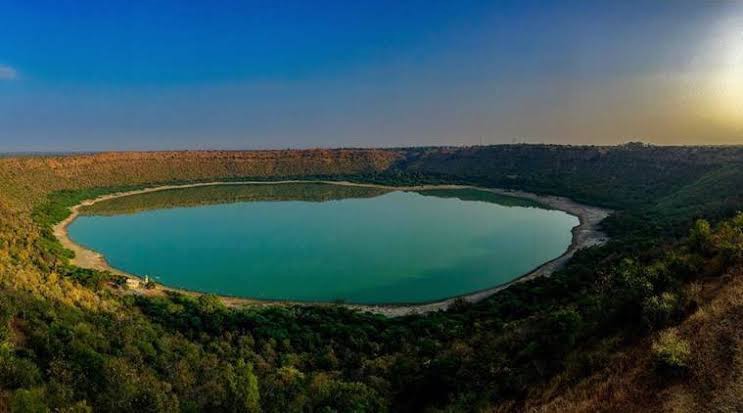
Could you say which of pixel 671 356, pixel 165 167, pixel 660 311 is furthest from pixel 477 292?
pixel 165 167

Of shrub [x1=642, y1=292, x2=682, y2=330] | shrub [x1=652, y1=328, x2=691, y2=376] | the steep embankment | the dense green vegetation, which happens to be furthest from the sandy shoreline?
shrub [x1=652, y1=328, x2=691, y2=376]

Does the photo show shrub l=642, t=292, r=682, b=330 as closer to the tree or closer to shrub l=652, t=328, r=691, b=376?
shrub l=652, t=328, r=691, b=376

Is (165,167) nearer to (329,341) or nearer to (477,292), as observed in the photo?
(477,292)

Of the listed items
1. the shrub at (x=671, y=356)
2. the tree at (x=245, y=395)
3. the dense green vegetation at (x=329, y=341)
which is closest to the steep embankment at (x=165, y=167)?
the dense green vegetation at (x=329, y=341)

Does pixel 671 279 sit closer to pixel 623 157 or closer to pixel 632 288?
pixel 632 288

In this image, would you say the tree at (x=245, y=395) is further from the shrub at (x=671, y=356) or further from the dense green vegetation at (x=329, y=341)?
the shrub at (x=671, y=356)
